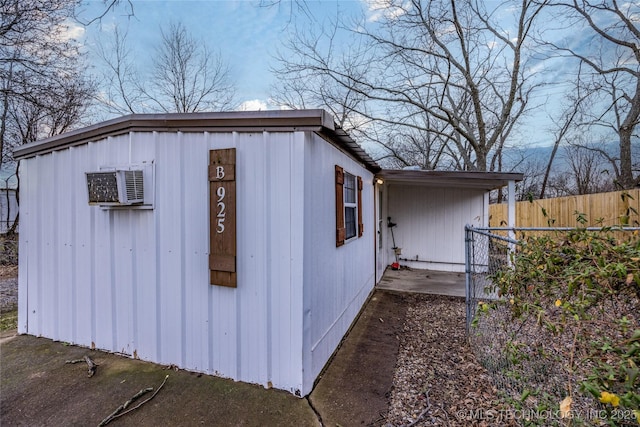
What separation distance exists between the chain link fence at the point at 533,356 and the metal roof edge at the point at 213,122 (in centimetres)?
176

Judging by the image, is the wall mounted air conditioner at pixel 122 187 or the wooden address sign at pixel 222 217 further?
the wall mounted air conditioner at pixel 122 187

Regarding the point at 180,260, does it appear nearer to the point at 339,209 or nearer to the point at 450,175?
the point at 339,209

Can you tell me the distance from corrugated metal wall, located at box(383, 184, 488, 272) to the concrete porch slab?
0.42 metres

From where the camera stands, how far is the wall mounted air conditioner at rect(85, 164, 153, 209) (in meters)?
2.93

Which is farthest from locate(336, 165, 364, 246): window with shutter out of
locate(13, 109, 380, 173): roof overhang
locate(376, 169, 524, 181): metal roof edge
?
locate(376, 169, 524, 181): metal roof edge

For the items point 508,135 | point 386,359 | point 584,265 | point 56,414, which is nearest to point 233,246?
point 56,414

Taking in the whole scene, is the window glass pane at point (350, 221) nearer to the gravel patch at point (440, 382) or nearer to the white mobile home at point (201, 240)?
the white mobile home at point (201, 240)

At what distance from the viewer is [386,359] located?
3354 mm

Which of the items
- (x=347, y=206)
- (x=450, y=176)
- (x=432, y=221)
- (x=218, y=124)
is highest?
(x=218, y=124)

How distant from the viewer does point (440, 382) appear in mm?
2883

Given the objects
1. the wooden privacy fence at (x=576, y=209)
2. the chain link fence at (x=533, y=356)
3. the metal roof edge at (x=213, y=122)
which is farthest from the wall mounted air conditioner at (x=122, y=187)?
the wooden privacy fence at (x=576, y=209)

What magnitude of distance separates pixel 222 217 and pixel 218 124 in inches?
32.6

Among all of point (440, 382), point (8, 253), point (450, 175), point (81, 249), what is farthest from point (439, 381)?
point (8, 253)

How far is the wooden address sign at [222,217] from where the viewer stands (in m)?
2.72
